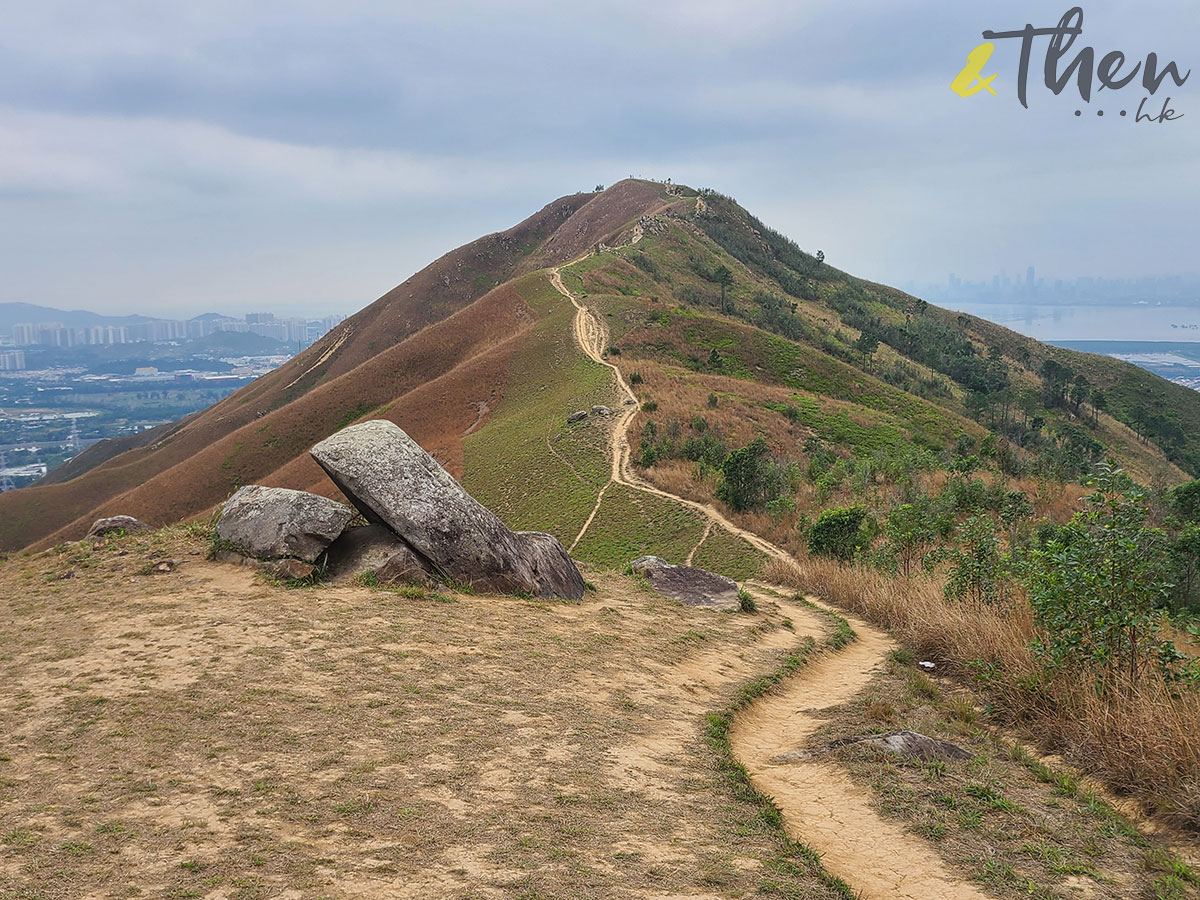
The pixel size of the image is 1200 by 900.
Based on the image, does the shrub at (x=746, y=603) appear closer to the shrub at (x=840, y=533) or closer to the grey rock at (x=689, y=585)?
the grey rock at (x=689, y=585)

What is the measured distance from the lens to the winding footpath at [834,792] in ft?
19.6

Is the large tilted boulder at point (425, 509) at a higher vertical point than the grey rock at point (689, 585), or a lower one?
higher

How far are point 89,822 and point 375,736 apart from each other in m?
2.62

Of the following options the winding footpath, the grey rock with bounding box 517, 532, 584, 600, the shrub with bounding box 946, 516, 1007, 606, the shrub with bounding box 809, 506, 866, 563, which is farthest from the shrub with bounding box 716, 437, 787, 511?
the shrub with bounding box 946, 516, 1007, 606

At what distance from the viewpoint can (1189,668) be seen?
8000mm

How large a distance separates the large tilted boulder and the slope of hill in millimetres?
12063

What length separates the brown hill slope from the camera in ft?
177

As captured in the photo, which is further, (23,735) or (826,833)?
(23,735)

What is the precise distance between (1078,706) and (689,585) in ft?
33.1

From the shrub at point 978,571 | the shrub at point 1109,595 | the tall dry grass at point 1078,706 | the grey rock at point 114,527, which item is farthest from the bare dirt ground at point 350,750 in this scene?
the shrub at point 1109,595

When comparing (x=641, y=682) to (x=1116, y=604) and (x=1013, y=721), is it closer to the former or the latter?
(x=1013, y=721)

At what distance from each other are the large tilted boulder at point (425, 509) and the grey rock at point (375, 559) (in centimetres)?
23

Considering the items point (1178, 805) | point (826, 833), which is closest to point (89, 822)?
point (826, 833)

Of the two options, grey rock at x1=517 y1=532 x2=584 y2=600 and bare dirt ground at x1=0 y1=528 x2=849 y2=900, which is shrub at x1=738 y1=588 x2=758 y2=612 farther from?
grey rock at x1=517 y1=532 x2=584 y2=600
